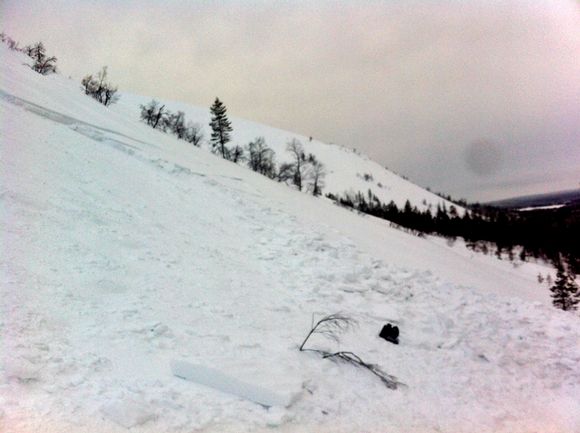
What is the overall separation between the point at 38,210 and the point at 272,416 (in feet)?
22.4

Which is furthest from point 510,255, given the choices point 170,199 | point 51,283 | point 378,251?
point 51,283

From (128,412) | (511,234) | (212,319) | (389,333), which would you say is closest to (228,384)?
(128,412)

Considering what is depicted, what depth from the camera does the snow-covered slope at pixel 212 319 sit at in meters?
4.46

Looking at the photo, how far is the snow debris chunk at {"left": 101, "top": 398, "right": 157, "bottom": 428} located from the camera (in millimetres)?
Answer: 3902

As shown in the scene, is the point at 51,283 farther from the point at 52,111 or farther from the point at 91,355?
the point at 52,111

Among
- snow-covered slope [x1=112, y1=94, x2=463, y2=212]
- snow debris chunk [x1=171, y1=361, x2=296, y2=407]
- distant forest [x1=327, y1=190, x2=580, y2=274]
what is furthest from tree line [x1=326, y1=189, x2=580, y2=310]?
snow debris chunk [x1=171, y1=361, x2=296, y2=407]

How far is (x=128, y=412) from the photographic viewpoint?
399 cm

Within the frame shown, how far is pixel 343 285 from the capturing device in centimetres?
966

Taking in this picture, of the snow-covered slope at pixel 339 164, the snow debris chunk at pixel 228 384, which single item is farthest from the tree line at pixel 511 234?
the snow debris chunk at pixel 228 384

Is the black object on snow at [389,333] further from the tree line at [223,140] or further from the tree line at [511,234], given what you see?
the tree line at [511,234]

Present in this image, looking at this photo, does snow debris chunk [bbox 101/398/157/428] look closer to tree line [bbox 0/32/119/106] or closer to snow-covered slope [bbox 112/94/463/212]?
tree line [bbox 0/32/119/106]

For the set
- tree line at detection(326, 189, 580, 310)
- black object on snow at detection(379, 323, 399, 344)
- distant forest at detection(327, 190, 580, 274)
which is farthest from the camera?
distant forest at detection(327, 190, 580, 274)

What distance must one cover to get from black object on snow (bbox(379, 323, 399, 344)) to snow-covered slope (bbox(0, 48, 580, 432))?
29cm

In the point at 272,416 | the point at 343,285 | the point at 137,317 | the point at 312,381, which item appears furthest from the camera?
the point at 343,285
